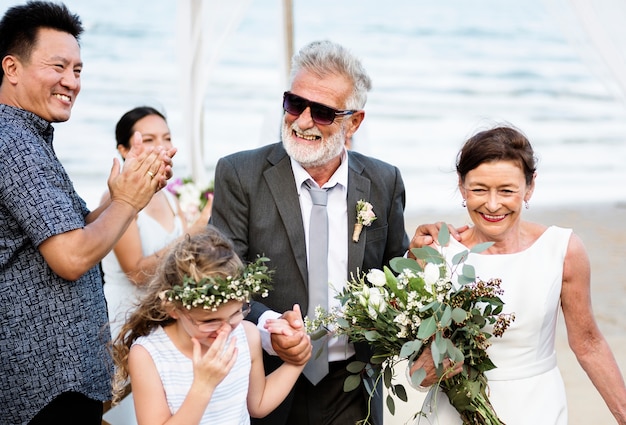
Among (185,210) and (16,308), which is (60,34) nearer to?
(16,308)

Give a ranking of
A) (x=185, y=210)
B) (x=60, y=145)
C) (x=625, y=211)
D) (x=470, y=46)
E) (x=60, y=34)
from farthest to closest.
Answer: (x=470, y=46)
(x=60, y=145)
(x=625, y=211)
(x=185, y=210)
(x=60, y=34)

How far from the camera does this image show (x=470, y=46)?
35.5 meters

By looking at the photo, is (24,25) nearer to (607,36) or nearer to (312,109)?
(312,109)

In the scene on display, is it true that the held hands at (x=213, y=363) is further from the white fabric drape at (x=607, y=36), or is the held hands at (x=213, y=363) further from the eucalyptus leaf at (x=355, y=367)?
the white fabric drape at (x=607, y=36)

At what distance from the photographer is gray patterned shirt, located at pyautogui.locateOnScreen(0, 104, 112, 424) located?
3.05m

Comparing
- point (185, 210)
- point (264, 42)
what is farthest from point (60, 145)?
point (185, 210)

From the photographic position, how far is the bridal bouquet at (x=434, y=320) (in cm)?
306

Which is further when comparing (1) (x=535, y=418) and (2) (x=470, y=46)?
(2) (x=470, y=46)

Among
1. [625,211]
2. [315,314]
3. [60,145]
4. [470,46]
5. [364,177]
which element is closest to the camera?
[315,314]

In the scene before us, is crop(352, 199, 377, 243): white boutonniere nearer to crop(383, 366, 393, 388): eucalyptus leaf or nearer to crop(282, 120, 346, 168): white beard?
crop(282, 120, 346, 168): white beard

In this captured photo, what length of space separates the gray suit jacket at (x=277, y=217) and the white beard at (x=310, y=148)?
0.12 m

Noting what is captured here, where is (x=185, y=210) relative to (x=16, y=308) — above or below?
below

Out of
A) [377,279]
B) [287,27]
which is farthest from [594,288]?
[377,279]

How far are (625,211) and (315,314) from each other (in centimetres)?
1312
